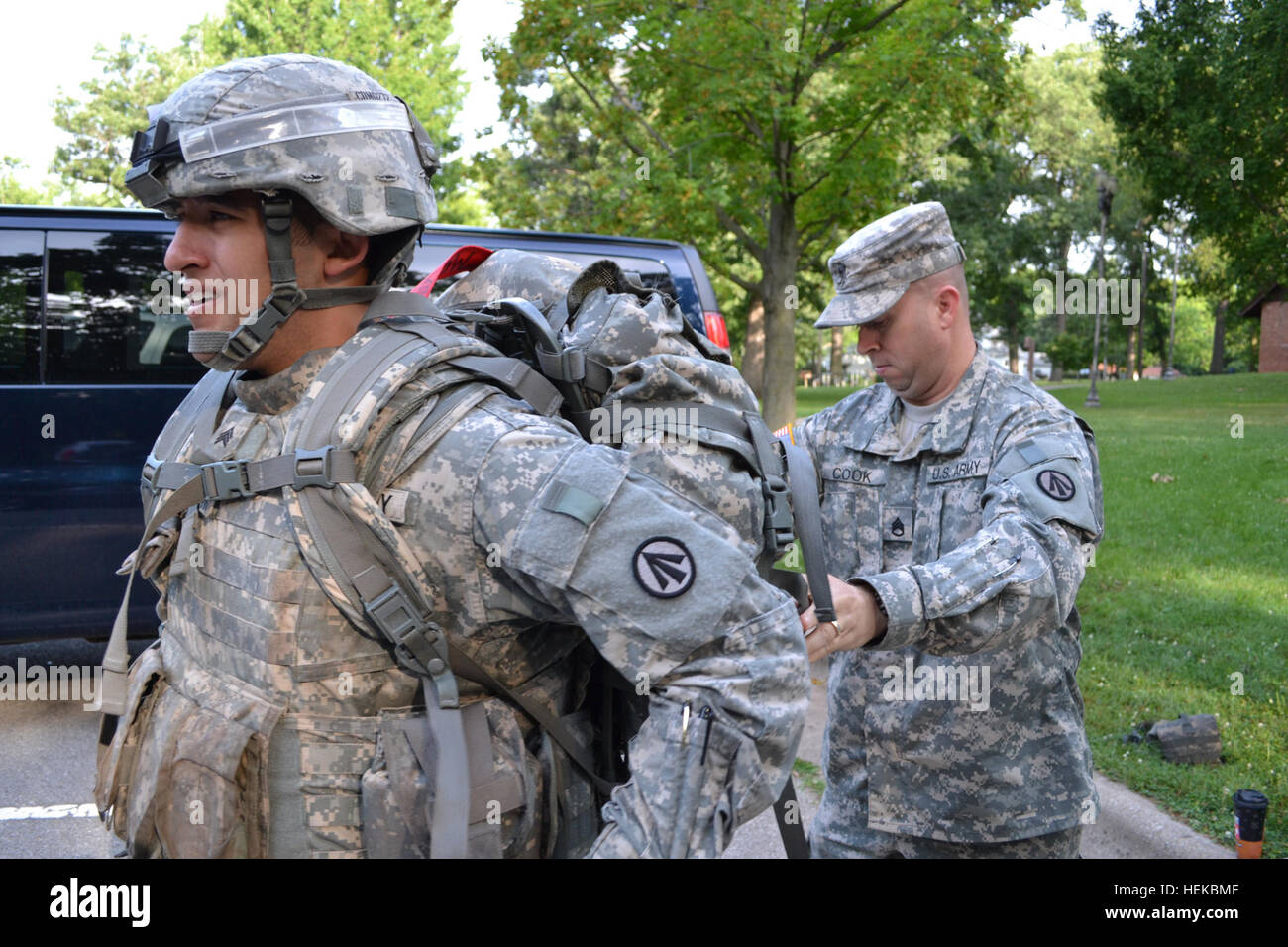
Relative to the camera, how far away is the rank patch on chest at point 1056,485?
2.46 m

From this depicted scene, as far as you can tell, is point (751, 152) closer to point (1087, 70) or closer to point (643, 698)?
point (643, 698)

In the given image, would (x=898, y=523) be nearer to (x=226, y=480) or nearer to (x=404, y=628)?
(x=404, y=628)

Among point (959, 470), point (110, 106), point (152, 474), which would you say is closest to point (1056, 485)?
point (959, 470)

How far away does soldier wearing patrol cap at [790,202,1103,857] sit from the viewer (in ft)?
7.54

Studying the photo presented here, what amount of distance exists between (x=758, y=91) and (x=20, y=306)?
6082 millimetres

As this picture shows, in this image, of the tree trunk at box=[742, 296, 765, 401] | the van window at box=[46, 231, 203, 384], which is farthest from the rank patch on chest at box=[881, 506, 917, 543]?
the tree trunk at box=[742, 296, 765, 401]

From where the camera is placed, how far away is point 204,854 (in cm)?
166

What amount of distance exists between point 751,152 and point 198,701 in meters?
9.85

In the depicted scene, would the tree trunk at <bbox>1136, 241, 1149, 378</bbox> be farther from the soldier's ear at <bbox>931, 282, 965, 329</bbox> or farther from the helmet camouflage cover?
the helmet camouflage cover

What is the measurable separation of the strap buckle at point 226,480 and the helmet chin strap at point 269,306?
0.18m

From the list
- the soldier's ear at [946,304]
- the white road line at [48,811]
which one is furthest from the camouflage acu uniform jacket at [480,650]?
the white road line at [48,811]

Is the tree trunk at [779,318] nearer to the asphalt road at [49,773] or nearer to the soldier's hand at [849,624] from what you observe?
the asphalt road at [49,773]

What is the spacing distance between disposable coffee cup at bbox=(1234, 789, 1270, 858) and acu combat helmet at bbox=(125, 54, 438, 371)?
322 cm

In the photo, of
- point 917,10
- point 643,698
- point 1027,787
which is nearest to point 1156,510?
point 917,10
